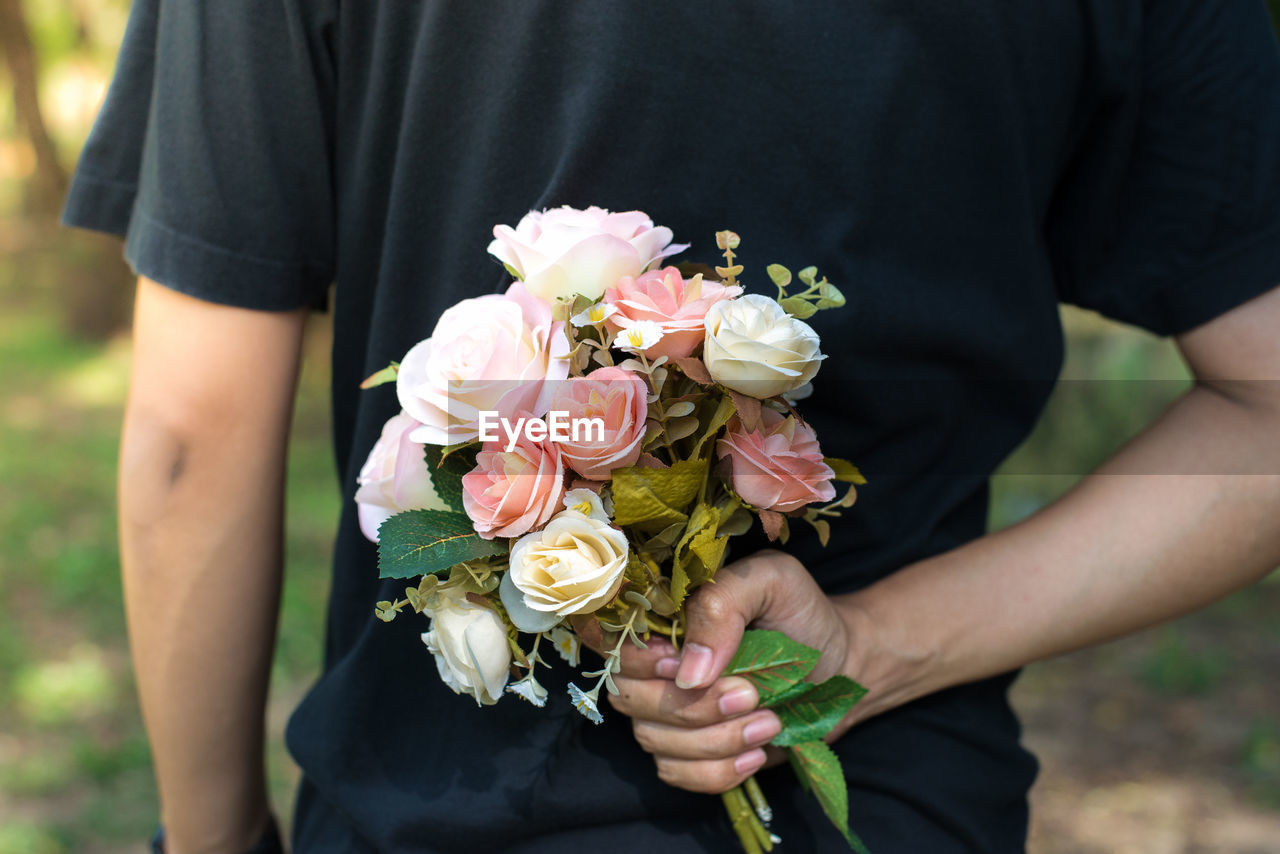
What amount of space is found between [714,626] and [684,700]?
11 centimetres

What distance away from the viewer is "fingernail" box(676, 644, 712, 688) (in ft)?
3.87

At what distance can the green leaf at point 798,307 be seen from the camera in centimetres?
110

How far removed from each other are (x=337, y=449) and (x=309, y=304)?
0.84 feet

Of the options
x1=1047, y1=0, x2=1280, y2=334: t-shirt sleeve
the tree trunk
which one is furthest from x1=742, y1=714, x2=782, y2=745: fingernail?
the tree trunk

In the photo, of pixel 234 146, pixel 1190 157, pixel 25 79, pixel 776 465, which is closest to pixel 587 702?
pixel 776 465

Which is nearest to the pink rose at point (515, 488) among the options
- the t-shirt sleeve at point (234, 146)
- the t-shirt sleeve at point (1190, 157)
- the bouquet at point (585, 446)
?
the bouquet at point (585, 446)

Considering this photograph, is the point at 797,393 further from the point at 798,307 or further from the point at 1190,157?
the point at 1190,157

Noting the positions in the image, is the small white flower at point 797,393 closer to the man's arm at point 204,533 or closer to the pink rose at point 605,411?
the pink rose at point 605,411

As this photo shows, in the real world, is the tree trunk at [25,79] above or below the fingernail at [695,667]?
below

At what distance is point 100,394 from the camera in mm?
8750

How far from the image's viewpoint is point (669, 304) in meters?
1.06

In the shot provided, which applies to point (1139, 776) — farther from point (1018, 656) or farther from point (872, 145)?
point (872, 145)

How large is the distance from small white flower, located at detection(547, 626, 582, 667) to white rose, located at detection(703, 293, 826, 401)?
33 centimetres

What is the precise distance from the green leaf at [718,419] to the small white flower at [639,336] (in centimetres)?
11
